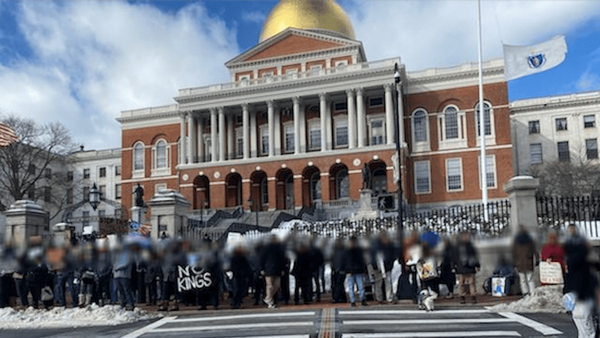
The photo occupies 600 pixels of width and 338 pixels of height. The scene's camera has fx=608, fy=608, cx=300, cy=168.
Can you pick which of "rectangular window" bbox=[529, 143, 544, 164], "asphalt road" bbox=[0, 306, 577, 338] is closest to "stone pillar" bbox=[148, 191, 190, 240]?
"asphalt road" bbox=[0, 306, 577, 338]

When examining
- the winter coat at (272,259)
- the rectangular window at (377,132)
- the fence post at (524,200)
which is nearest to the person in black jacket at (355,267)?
the winter coat at (272,259)

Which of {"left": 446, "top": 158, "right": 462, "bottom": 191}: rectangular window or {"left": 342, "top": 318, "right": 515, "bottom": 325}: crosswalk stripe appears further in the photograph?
{"left": 446, "top": 158, "right": 462, "bottom": 191}: rectangular window

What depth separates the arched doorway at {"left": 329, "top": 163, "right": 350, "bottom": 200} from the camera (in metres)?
53.7

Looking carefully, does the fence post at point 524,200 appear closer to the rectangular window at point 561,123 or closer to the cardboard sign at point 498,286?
the cardboard sign at point 498,286

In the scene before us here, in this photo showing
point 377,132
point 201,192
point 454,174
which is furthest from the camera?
point 201,192

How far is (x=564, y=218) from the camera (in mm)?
16656

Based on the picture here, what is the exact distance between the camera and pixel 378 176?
5381cm

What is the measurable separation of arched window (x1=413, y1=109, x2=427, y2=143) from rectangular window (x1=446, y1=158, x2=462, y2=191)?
3152 millimetres

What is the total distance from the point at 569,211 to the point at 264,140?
42.5 metres

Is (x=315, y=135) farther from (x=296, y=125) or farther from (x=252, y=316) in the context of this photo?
(x=252, y=316)

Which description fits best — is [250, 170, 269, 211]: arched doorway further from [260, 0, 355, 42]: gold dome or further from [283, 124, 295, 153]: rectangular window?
[260, 0, 355, 42]: gold dome

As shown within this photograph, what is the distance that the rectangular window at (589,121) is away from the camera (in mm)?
68750

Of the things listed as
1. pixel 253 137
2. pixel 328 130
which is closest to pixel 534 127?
pixel 328 130

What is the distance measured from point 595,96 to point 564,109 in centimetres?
354
